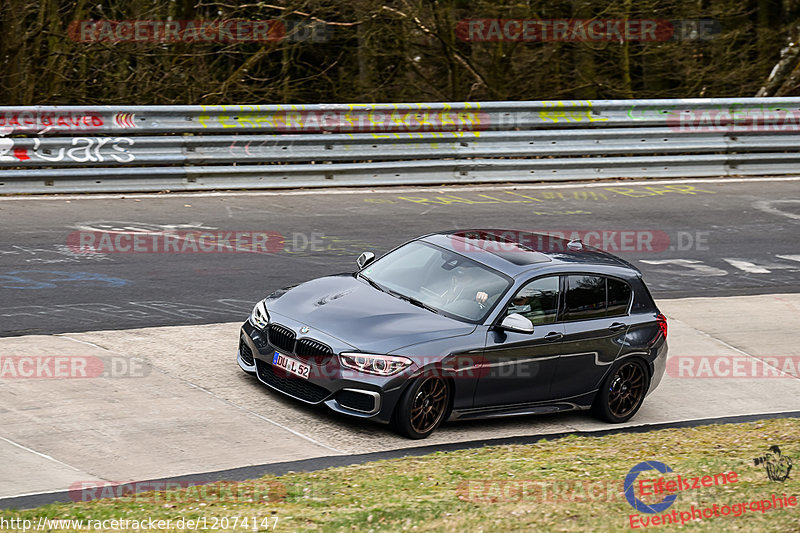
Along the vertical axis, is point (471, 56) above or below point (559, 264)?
above

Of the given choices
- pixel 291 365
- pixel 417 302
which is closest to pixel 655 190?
pixel 417 302

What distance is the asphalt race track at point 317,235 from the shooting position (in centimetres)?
1075

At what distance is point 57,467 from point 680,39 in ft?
64.0

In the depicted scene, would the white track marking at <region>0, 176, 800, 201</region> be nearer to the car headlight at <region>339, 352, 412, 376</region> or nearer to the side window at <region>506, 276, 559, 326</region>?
the side window at <region>506, 276, 559, 326</region>

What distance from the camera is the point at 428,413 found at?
26.6ft

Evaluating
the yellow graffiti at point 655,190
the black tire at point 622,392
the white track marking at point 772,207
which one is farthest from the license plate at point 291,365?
the white track marking at point 772,207

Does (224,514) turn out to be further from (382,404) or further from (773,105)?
(773,105)

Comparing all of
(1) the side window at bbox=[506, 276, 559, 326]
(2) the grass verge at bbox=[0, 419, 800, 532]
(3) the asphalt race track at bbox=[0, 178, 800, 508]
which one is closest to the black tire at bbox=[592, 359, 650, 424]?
(3) the asphalt race track at bbox=[0, 178, 800, 508]

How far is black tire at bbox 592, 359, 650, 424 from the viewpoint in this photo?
9.11 meters

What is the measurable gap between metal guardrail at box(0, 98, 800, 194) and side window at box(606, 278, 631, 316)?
824 cm

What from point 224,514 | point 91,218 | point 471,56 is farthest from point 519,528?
point 471,56

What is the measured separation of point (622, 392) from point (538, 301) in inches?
51.5

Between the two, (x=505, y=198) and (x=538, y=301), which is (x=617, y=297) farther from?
(x=505, y=198)

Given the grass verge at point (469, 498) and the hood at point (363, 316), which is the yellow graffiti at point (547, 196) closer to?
the hood at point (363, 316)
